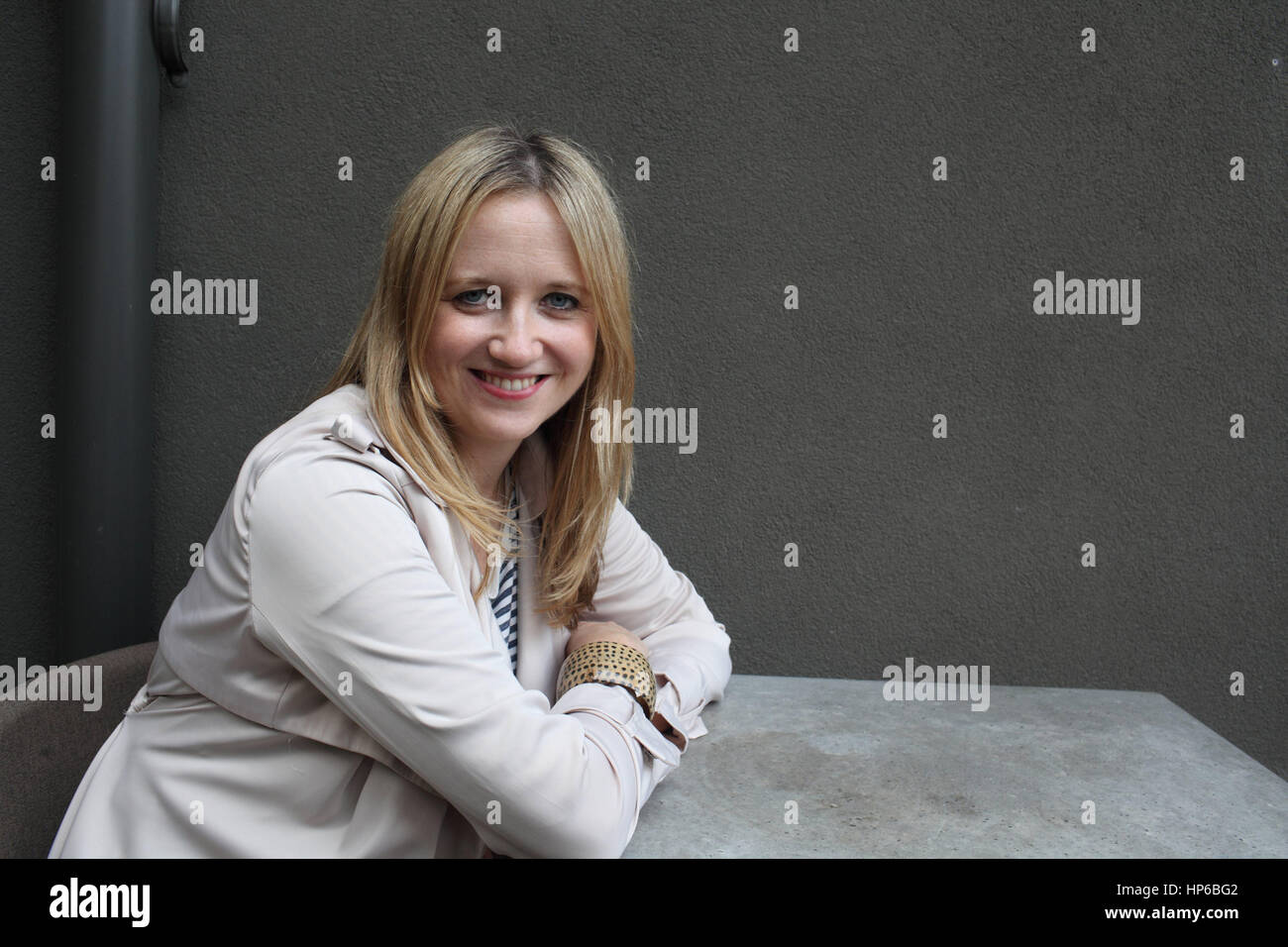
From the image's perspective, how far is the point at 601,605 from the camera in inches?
61.4

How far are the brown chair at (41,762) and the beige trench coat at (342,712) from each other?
75 millimetres

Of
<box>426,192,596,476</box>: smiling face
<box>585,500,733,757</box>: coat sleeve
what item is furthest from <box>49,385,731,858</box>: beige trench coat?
<box>585,500,733,757</box>: coat sleeve

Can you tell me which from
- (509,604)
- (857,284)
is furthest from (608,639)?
(857,284)

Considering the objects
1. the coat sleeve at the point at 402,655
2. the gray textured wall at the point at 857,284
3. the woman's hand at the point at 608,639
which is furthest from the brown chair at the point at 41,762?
the gray textured wall at the point at 857,284

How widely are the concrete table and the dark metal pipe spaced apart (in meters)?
1.16

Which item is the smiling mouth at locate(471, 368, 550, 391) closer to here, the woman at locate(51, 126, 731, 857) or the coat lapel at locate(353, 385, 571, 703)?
the woman at locate(51, 126, 731, 857)

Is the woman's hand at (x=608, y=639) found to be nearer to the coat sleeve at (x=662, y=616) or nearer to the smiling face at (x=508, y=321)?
the coat sleeve at (x=662, y=616)

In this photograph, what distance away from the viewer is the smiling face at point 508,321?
1159 mm

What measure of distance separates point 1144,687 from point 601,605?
1.13 metres

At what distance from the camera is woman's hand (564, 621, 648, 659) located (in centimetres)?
134

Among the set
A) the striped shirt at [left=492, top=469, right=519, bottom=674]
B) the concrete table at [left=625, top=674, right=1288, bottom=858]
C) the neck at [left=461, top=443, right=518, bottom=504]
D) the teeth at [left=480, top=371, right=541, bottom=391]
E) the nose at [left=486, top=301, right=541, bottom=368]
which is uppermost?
the nose at [left=486, top=301, right=541, bottom=368]

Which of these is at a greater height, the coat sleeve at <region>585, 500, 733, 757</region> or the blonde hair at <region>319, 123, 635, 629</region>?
the blonde hair at <region>319, 123, 635, 629</region>

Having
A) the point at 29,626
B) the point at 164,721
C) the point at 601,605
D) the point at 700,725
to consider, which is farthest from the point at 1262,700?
the point at 29,626

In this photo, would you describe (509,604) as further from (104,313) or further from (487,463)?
(104,313)
